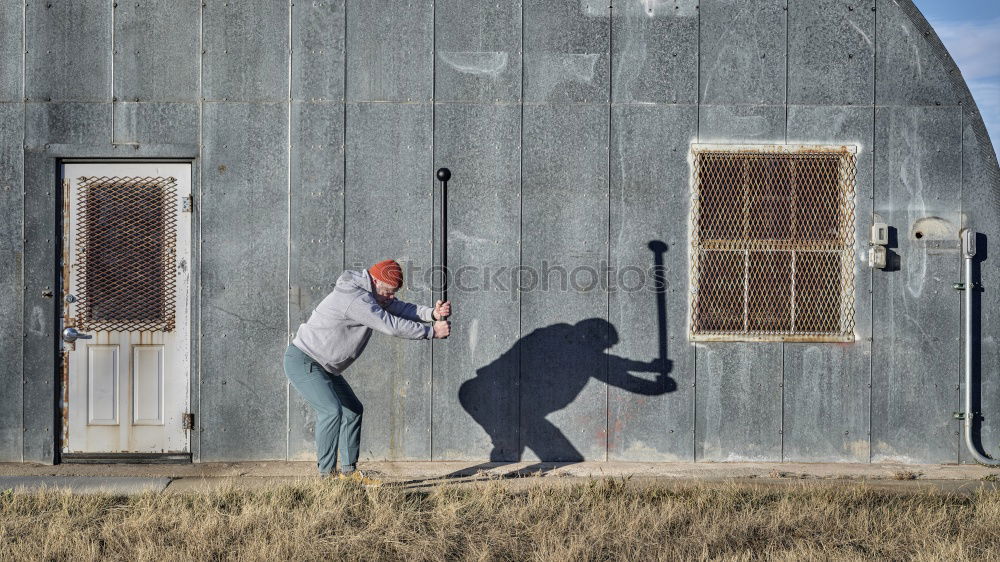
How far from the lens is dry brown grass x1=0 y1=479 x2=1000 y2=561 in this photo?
5074 millimetres

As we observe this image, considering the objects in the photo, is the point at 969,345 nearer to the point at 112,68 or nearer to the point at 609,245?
the point at 609,245

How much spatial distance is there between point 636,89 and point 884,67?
207cm

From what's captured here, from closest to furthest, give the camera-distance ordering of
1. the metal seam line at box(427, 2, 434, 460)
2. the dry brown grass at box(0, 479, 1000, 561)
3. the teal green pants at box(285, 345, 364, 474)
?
the dry brown grass at box(0, 479, 1000, 561) < the teal green pants at box(285, 345, 364, 474) < the metal seam line at box(427, 2, 434, 460)

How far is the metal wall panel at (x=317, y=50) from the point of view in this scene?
7.55m

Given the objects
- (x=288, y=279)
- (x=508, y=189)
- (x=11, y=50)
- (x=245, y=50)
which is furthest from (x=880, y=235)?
(x=11, y=50)

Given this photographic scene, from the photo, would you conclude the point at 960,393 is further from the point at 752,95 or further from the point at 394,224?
the point at 394,224

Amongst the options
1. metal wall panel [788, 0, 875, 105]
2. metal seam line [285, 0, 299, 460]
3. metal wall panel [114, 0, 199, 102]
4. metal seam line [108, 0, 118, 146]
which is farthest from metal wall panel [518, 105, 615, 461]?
metal seam line [108, 0, 118, 146]

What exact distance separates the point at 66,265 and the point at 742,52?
230 inches

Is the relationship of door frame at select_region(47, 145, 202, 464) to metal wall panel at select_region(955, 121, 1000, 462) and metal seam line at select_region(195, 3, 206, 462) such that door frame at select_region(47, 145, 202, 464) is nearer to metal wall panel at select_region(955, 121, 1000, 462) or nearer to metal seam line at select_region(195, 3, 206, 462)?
metal seam line at select_region(195, 3, 206, 462)

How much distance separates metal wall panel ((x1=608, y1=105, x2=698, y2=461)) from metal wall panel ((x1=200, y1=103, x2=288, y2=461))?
2749 mm

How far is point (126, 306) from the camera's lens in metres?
7.57

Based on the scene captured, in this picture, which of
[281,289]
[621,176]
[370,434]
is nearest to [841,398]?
[621,176]

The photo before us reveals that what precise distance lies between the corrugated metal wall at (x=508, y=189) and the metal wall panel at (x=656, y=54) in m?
0.02

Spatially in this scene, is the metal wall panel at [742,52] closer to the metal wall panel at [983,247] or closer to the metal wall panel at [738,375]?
the metal wall panel at [738,375]
